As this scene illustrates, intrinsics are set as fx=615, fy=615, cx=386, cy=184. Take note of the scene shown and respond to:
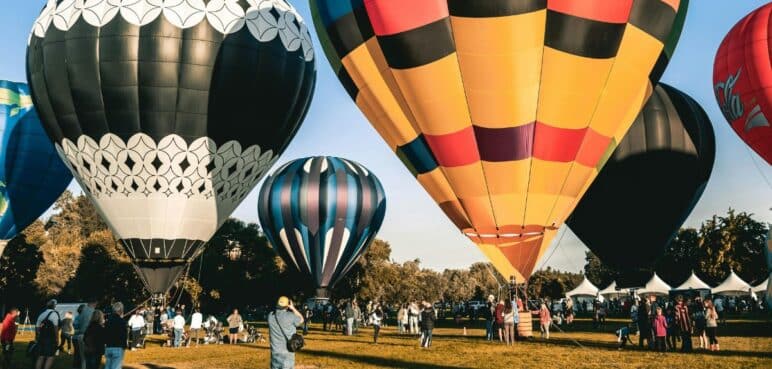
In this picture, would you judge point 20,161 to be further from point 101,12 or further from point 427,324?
point 427,324

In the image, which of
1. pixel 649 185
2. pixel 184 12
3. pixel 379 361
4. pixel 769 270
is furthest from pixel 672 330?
pixel 184 12

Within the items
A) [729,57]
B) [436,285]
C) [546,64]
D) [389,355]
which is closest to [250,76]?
[389,355]

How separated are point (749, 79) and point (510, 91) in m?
15.1

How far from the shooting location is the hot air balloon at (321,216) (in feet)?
91.1

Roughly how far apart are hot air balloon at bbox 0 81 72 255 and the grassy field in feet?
35.4

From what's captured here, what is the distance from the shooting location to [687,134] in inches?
850

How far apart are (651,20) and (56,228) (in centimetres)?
7072

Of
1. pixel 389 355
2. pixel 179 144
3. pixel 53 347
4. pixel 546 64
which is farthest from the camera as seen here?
pixel 179 144

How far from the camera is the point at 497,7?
34.1 feet

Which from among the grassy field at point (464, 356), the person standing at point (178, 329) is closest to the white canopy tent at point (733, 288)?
the grassy field at point (464, 356)

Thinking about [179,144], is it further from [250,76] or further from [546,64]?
[546,64]

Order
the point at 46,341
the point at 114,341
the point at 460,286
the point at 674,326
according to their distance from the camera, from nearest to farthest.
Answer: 1. the point at 114,341
2. the point at 46,341
3. the point at 674,326
4. the point at 460,286

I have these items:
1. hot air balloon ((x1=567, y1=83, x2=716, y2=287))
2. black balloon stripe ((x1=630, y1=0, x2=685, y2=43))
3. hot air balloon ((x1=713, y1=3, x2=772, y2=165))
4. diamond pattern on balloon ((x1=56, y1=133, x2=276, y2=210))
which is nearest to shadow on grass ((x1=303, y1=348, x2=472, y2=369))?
diamond pattern on balloon ((x1=56, y1=133, x2=276, y2=210))

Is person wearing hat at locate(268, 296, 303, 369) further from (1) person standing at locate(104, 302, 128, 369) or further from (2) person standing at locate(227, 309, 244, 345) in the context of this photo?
(2) person standing at locate(227, 309, 244, 345)
